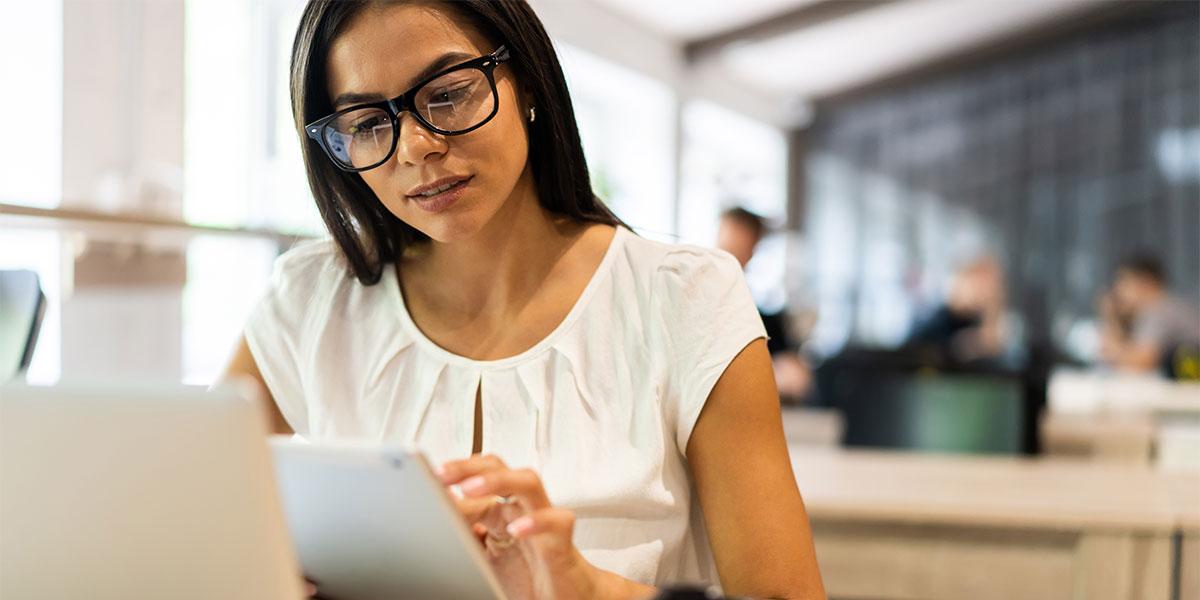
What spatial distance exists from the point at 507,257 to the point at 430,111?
0.82 feet

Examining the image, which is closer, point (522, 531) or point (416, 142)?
point (522, 531)

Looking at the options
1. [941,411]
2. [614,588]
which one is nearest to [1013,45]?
[941,411]

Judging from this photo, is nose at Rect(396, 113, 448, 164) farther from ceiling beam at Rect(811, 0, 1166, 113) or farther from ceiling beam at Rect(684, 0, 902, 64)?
ceiling beam at Rect(811, 0, 1166, 113)

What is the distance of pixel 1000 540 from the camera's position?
1.74 meters

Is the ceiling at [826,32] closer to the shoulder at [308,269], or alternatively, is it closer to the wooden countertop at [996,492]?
the wooden countertop at [996,492]

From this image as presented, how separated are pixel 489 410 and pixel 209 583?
60 centimetres

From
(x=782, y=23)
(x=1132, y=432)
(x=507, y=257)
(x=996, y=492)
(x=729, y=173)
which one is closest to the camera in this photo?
(x=507, y=257)

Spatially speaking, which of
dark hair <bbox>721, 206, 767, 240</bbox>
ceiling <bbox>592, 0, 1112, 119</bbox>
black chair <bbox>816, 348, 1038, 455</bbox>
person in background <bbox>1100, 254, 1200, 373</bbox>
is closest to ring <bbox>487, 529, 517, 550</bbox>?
black chair <bbox>816, 348, 1038, 455</bbox>

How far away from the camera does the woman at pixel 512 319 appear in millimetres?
1208

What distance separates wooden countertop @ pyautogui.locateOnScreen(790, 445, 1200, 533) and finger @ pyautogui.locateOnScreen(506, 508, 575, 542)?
3.11 feet

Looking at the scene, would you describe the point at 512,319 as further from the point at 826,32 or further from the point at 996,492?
the point at 826,32

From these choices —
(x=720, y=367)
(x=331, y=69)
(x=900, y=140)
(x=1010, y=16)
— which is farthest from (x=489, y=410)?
(x=900, y=140)

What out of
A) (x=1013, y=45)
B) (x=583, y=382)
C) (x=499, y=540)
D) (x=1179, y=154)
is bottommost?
(x=499, y=540)

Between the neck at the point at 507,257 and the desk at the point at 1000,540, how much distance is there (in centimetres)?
66
